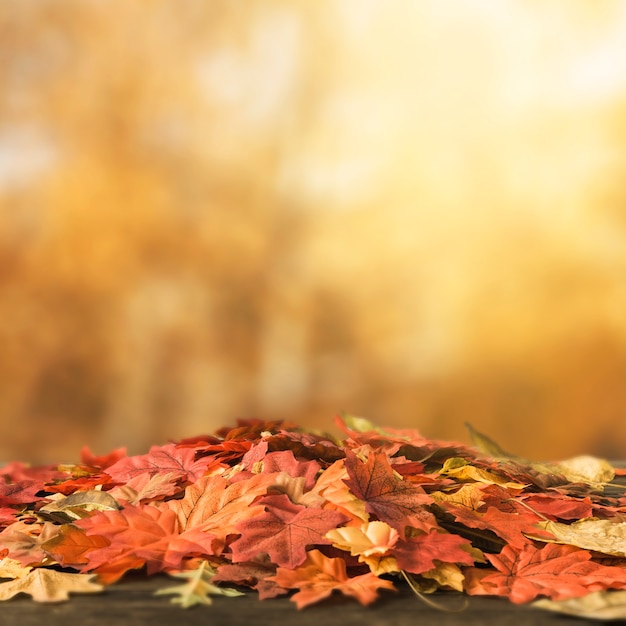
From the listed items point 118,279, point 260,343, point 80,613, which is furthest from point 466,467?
point 118,279

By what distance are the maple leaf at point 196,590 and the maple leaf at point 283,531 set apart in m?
0.02

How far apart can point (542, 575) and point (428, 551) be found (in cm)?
8

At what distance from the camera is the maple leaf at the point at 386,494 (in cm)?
52

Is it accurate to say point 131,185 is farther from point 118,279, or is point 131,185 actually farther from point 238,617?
point 238,617

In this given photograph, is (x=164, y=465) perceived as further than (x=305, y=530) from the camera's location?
Yes

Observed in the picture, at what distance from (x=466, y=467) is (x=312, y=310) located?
1875mm

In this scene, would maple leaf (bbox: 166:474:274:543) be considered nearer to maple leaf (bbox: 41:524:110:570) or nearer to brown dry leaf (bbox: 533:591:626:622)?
maple leaf (bbox: 41:524:110:570)

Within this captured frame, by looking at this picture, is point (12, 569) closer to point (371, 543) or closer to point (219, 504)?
point (219, 504)

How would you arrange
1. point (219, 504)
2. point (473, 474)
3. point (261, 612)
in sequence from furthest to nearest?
point (473, 474), point (219, 504), point (261, 612)

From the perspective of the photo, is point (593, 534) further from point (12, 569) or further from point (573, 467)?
point (12, 569)

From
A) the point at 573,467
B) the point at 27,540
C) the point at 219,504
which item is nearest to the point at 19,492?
the point at 27,540

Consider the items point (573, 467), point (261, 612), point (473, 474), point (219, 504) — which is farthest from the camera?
point (573, 467)

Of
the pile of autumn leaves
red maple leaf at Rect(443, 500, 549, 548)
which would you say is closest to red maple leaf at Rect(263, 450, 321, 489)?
the pile of autumn leaves

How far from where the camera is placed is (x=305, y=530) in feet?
1.64
